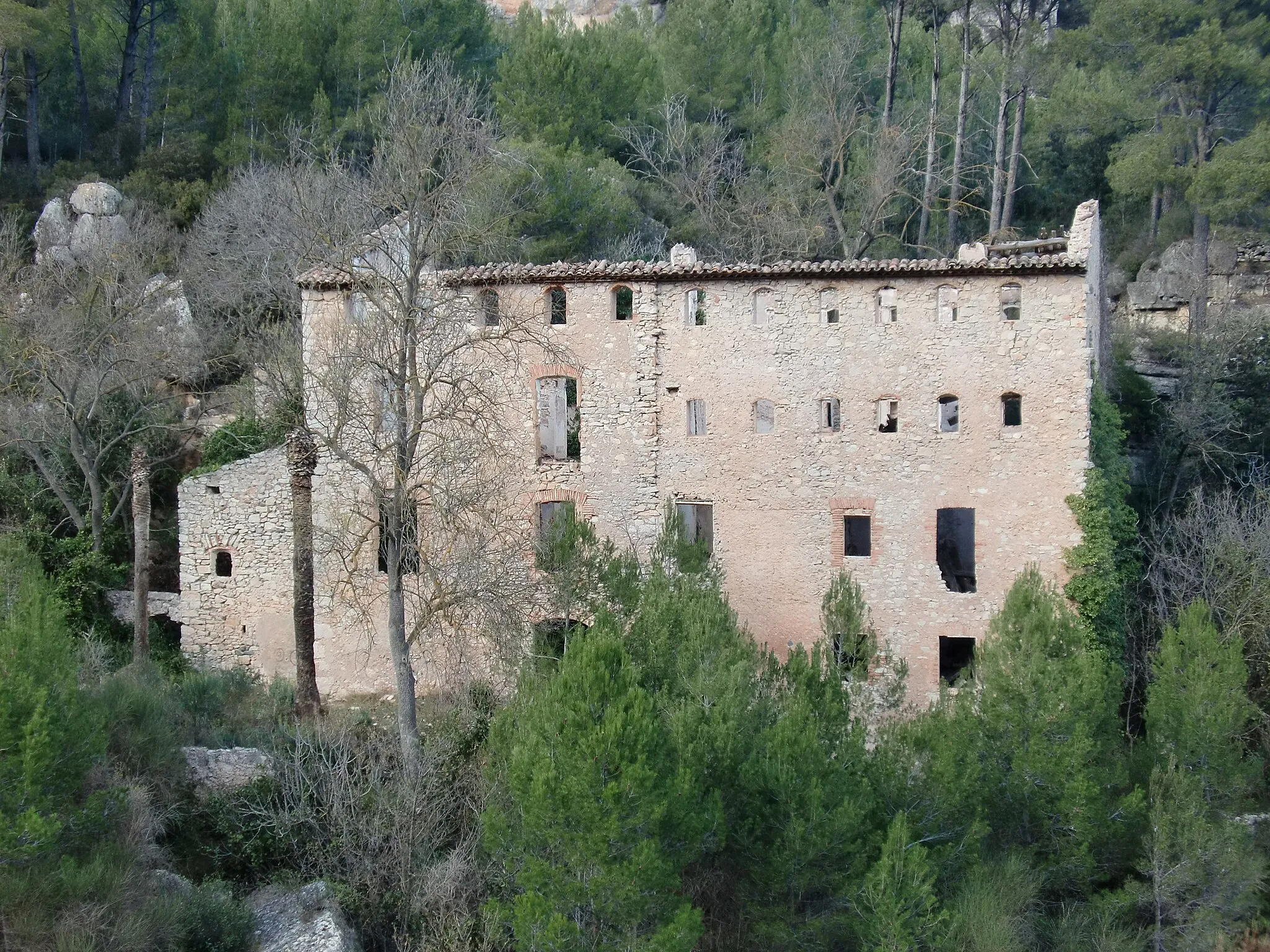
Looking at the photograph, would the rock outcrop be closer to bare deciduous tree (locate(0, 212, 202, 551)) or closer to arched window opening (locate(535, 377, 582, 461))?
bare deciduous tree (locate(0, 212, 202, 551))

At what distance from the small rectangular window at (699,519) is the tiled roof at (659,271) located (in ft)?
11.7

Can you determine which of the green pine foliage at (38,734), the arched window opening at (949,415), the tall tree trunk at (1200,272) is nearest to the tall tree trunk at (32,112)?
the green pine foliage at (38,734)

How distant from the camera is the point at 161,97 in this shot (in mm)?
29344

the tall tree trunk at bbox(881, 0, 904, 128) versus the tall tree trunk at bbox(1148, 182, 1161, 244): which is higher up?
the tall tree trunk at bbox(881, 0, 904, 128)

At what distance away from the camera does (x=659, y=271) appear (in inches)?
714

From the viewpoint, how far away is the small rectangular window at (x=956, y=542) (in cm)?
2014

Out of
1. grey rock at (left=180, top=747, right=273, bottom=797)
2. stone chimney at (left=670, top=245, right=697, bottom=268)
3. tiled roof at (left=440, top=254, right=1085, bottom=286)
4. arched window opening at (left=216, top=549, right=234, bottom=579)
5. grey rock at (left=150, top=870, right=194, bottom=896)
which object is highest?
stone chimney at (left=670, top=245, right=697, bottom=268)

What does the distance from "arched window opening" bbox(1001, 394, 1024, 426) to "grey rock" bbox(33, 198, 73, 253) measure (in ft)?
64.1

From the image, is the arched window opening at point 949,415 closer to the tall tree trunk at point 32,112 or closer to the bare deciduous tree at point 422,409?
the bare deciduous tree at point 422,409

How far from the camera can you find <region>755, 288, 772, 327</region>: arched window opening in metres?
18.3

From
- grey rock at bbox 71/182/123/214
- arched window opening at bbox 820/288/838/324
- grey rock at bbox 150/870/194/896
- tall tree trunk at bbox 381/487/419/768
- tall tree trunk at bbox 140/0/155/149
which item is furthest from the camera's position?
tall tree trunk at bbox 140/0/155/149

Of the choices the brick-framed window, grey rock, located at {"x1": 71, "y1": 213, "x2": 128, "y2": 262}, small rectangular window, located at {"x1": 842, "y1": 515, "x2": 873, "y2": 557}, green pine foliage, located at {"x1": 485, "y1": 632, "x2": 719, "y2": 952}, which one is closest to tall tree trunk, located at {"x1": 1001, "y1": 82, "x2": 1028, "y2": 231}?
small rectangular window, located at {"x1": 842, "y1": 515, "x2": 873, "y2": 557}

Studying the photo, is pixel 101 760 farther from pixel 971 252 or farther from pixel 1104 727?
pixel 971 252

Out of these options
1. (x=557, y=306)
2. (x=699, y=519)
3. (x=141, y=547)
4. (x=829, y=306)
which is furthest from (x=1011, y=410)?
(x=141, y=547)
